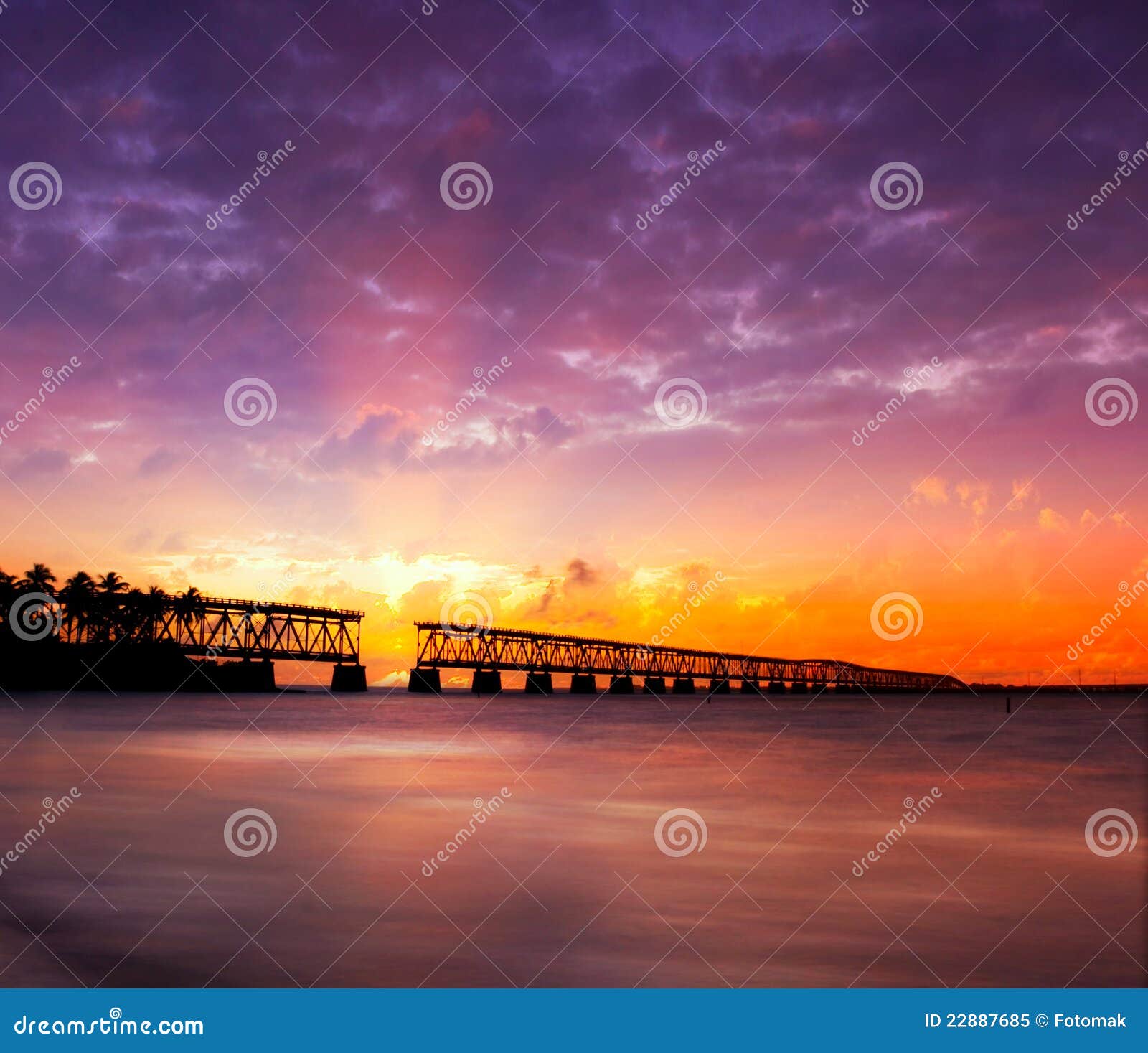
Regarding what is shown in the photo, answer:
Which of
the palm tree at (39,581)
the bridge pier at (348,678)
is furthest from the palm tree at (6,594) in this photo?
the bridge pier at (348,678)

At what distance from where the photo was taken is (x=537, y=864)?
1719cm

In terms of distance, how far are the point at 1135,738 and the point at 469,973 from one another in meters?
81.6

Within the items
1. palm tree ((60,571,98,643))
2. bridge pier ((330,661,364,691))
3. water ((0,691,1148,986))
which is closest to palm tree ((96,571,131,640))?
palm tree ((60,571,98,643))

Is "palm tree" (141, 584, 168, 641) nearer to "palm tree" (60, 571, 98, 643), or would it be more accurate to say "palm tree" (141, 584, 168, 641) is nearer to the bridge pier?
"palm tree" (60, 571, 98, 643)

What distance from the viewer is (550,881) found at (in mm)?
15812

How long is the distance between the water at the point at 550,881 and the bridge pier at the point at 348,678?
14231 centimetres

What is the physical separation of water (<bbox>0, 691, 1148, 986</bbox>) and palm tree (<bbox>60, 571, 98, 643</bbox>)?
332 feet

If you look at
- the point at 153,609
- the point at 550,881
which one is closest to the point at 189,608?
the point at 153,609

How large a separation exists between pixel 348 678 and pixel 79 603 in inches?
2314

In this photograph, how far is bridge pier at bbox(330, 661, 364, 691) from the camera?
178 meters

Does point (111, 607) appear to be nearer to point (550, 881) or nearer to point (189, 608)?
point (189, 608)

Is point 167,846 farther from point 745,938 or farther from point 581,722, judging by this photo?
point 581,722

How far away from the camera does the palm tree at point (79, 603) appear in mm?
128375
